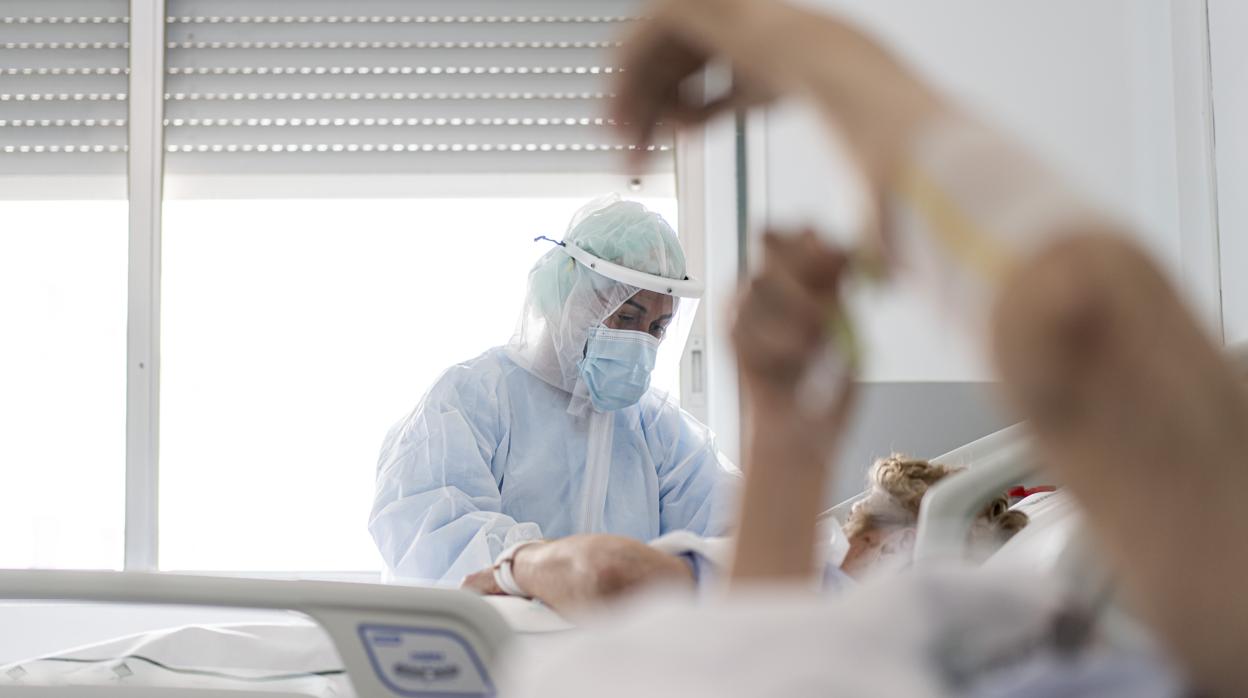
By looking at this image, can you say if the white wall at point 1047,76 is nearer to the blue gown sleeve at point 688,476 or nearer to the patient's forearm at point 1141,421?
the blue gown sleeve at point 688,476

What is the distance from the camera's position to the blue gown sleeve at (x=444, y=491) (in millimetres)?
2109

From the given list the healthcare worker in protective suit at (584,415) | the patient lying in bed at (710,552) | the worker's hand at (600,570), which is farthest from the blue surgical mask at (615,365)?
the worker's hand at (600,570)

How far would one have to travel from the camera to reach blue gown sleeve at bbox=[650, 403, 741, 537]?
2420 millimetres

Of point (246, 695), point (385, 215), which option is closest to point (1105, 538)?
point (246, 695)

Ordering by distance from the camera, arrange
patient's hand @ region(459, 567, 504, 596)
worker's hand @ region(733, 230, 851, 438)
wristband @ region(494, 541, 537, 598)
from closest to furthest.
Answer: worker's hand @ region(733, 230, 851, 438) → wristband @ region(494, 541, 537, 598) → patient's hand @ region(459, 567, 504, 596)

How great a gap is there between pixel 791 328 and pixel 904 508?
123 cm

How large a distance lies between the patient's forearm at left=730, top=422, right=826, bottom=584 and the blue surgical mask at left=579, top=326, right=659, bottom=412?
166 centimetres

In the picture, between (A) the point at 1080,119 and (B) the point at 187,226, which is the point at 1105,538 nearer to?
(A) the point at 1080,119

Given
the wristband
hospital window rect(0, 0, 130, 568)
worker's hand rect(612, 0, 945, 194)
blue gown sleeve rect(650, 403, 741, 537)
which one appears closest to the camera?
worker's hand rect(612, 0, 945, 194)

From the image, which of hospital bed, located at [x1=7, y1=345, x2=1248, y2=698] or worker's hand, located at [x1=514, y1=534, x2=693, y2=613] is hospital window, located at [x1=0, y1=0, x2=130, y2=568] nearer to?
hospital bed, located at [x1=7, y1=345, x2=1248, y2=698]

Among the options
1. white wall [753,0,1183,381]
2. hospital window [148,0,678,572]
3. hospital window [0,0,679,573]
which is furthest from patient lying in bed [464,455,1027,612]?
hospital window [148,0,678,572]

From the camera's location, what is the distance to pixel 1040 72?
11.2 feet

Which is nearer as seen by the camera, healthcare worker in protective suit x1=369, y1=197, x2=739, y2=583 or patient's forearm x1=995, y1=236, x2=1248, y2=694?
patient's forearm x1=995, y1=236, x2=1248, y2=694

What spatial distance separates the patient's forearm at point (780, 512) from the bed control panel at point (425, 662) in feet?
1.57
